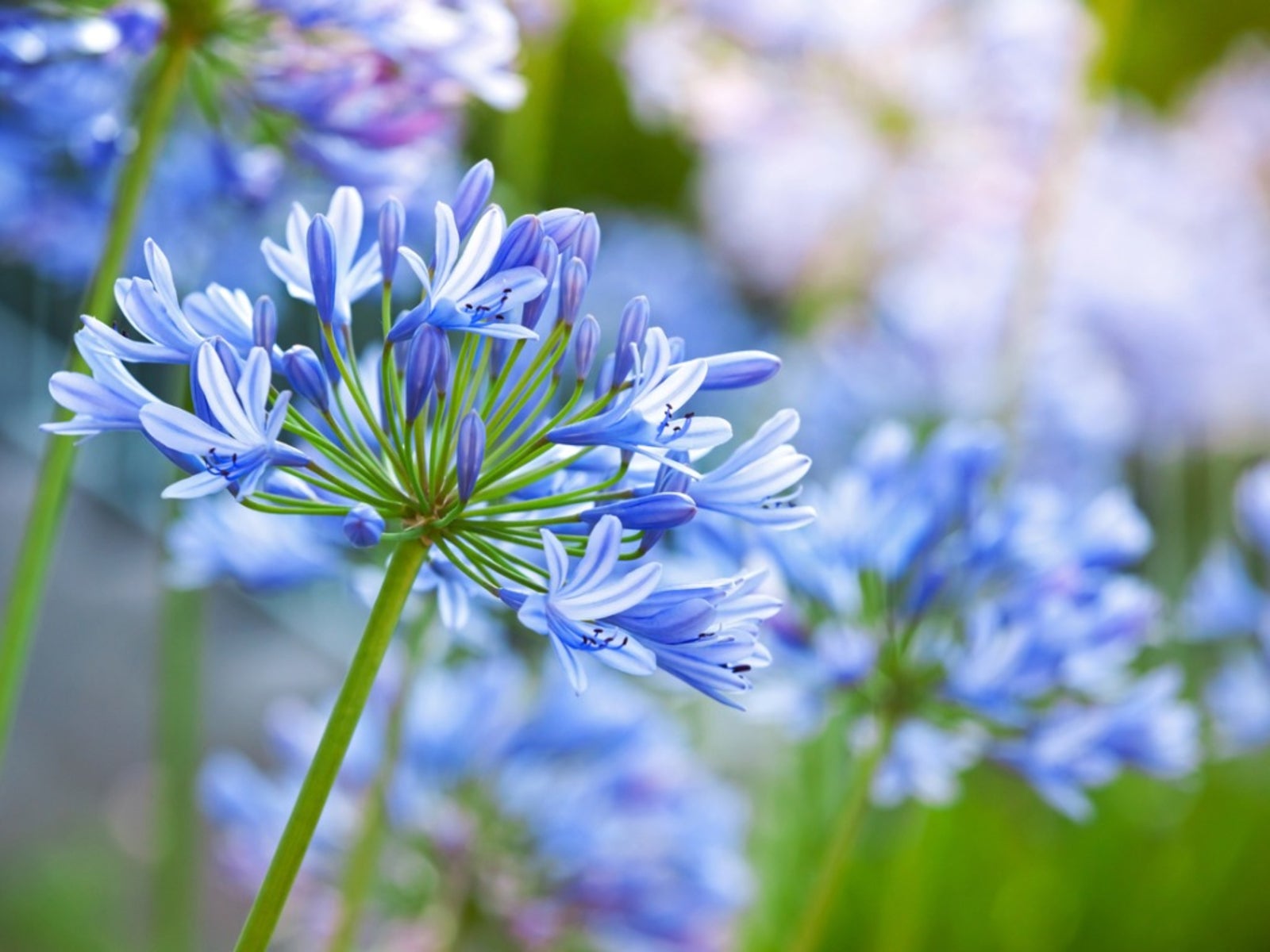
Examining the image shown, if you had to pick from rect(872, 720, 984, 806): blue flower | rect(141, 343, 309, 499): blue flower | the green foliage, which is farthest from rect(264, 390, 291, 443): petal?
the green foliage

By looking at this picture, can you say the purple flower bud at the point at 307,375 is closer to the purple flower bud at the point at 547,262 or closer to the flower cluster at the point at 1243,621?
the purple flower bud at the point at 547,262

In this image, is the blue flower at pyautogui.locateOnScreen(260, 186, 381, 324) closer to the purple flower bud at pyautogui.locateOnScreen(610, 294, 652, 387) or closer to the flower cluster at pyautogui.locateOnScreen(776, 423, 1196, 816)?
the purple flower bud at pyautogui.locateOnScreen(610, 294, 652, 387)

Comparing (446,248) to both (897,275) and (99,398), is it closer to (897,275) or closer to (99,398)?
(99,398)

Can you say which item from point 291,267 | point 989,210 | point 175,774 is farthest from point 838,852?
point 989,210

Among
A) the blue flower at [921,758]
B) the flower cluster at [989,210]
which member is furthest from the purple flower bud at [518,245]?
the flower cluster at [989,210]

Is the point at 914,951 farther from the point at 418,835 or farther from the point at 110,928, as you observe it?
the point at 110,928
